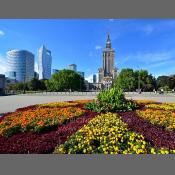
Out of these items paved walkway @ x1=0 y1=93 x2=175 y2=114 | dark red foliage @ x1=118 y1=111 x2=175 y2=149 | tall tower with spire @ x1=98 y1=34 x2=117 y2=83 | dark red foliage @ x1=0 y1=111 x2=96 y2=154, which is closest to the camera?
dark red foliage @ x1=0 y1=111 x2=96 y2=154

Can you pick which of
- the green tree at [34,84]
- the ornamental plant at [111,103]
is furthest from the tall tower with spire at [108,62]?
the green tree at [34,84]

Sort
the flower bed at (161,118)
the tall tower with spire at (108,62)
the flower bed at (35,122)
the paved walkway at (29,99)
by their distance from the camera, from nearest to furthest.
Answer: the flower bed at (35,122) < the flower bed at (161,118) < the tall tower with spire at (108,62) < the paved walkway at (29,99)

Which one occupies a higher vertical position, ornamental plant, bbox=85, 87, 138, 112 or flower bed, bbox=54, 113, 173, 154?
ornamental plant, bbox=85, 87, 138, 112

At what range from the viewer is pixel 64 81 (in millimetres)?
57406

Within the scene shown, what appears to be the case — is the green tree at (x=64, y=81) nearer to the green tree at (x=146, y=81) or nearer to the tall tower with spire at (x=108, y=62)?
the green tree at (x=146, y=81)

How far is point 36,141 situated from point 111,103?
350cm

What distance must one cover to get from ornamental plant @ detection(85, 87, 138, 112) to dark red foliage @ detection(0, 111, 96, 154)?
6.77ft

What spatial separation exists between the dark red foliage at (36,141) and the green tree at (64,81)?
1922 inches

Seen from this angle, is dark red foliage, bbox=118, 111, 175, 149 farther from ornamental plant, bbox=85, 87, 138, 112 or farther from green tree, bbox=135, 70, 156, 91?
green tree, bbox=135, 70, 156, 91

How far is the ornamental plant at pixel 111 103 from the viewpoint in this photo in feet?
27.4

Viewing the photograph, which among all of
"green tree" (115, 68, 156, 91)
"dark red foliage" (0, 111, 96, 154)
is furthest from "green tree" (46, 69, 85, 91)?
"dark red foliage" (0, 111, 96, 154)

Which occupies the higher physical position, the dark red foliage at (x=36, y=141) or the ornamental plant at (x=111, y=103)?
the ornamental plant at (x=111, y=103)

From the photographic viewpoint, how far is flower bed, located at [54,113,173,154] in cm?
496
